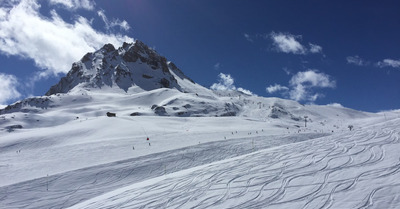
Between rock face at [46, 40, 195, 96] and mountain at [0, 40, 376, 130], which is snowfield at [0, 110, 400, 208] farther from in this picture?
rock face at [46, 40, 195, 96]

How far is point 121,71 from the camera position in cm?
13688

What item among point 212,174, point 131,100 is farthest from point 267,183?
point 131,100

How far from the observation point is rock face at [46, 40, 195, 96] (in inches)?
5138

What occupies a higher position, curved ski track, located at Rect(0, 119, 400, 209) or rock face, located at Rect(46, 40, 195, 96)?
rock face, located at Rect(46, 40, 195, 96)

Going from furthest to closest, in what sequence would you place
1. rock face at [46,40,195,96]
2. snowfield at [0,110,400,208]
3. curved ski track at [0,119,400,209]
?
rock face at [46,40,195,96] < snowfield at [0,110,400,208] < curved ski track at [0,119,400,209]

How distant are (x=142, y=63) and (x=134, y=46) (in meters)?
16.3

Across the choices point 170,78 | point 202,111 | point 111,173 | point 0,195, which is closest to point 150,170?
point 111,173

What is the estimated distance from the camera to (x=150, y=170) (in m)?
17.1

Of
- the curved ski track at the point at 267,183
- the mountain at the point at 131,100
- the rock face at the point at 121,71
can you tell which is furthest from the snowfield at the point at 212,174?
the rock face at the point at 121,71

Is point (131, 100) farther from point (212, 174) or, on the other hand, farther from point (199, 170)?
point (212, 174)

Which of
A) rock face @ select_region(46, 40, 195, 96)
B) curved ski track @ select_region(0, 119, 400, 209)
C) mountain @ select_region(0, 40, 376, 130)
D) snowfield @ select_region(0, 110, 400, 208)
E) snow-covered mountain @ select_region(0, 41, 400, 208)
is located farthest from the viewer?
rock face @ select_region(46, 40, 195, 96)

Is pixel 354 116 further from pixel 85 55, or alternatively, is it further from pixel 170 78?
pixel 85 55

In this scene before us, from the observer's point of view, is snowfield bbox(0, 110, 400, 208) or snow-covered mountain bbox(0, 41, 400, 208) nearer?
snowfield bbox(0, 110, 400, 208)

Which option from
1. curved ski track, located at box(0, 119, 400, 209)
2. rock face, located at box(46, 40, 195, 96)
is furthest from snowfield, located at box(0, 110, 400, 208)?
rock face, located at box(46, 40, 195, 96)
